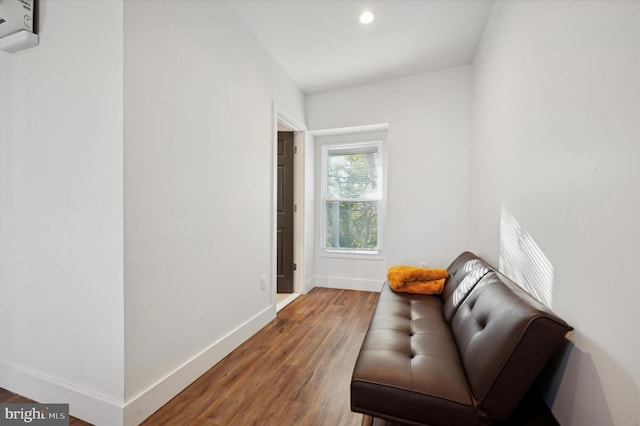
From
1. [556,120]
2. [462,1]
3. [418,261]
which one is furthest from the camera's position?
[418,261]

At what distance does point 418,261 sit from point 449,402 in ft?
7.69

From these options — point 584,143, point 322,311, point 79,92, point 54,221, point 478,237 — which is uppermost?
point 79,92

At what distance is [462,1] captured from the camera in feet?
6.75

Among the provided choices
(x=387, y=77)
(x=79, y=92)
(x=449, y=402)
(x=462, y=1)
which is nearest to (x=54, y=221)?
(x=79, y=92)

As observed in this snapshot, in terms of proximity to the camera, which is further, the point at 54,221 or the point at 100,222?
the point at 54,221

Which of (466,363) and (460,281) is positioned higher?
(460,281)

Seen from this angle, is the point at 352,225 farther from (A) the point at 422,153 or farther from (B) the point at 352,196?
(A) the point at 422,153

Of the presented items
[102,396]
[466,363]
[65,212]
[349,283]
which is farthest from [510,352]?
[349,283]

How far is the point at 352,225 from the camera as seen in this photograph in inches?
152

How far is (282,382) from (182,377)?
0.63 m

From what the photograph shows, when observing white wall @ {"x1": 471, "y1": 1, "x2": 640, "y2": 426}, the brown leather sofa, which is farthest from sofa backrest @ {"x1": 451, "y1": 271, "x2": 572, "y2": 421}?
white wall @ {"x1": 471, "y1": 1, "x2": 640, "y2": 426}

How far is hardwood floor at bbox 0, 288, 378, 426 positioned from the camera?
4.81ft

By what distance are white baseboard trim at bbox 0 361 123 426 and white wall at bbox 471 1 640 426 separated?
1978 millimetres

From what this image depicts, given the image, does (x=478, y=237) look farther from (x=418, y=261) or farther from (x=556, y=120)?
(x=556, y=120)
